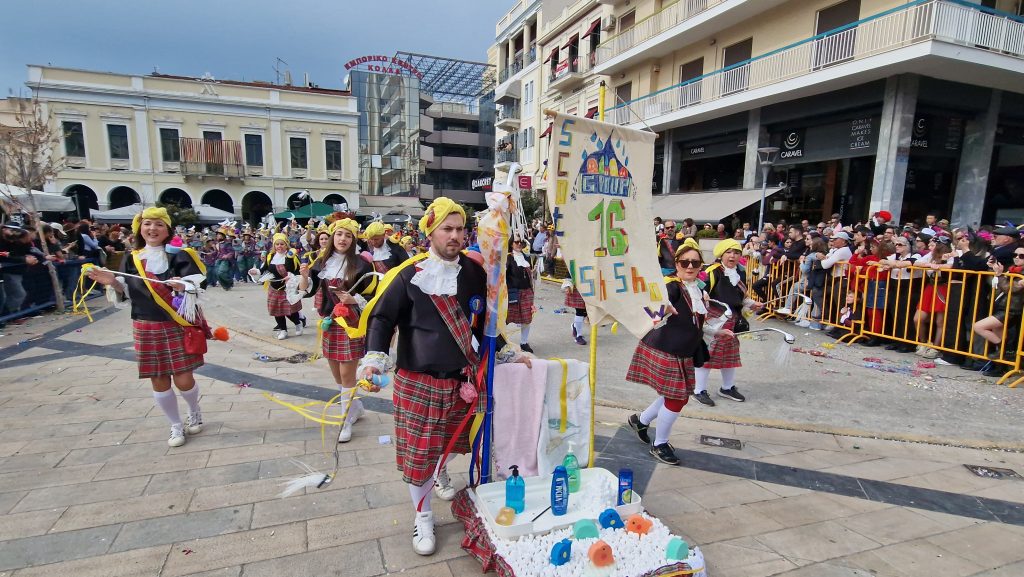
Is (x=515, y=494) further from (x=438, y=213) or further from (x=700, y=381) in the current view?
(x=700, y=381)

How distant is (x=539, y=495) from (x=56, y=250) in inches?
503

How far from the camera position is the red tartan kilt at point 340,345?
14.2 feet

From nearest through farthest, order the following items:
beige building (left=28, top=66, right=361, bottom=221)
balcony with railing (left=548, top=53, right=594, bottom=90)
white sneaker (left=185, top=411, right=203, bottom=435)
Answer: white sneaker (left=185, top=411, right=203, bottom=435), balcony with railing (left=548, top=53, right=594, bottom=90), beige building (left=28, top=66, right=361, bottom=221)

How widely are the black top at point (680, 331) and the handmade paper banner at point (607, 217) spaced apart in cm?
81

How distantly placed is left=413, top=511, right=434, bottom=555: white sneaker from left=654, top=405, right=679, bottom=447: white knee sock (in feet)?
6.64

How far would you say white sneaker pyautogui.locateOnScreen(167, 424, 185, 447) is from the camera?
4.13m

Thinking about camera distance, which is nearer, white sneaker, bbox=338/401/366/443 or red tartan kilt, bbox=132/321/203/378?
red tartan kilt, bbox=132/321/203/378

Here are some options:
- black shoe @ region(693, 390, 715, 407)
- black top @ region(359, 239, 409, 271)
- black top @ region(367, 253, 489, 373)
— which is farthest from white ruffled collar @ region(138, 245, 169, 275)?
black shoe @ region(693, 390, 715, 407)

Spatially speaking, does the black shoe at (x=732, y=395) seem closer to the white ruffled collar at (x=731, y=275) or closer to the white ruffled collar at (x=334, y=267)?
the white ruffled collar at (x=731, y=275)

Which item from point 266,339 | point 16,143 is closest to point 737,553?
point 266,339

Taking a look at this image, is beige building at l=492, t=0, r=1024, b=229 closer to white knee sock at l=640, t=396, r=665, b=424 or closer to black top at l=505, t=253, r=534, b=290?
black top at l=505, t=253, r=534, b=290

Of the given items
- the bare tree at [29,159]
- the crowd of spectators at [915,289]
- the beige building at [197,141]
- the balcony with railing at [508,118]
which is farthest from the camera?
the balcony with railing at [508,118]

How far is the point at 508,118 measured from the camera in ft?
121

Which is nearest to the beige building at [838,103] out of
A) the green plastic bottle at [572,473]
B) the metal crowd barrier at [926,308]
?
the metal crowd barrier at [926,308]
